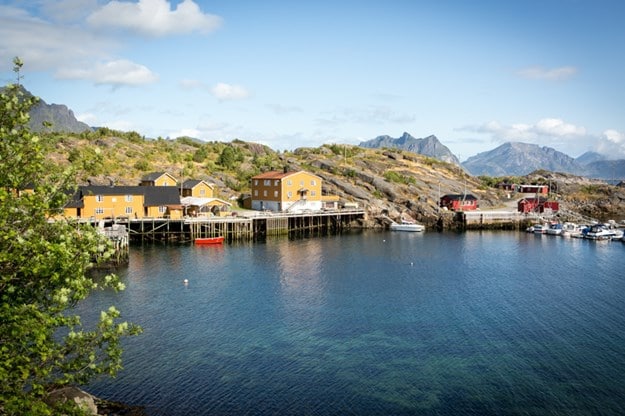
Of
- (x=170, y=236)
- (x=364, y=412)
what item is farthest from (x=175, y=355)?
(x=170, y=236)

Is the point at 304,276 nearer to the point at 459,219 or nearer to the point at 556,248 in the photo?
the point at 556,248

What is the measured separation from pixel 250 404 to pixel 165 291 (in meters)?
24.2

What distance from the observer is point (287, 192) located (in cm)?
9794

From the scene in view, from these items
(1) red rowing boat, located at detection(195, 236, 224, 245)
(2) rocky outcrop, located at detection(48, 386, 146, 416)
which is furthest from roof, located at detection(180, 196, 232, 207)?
(2) rocky outcrop, located at detection(48, 386, 146, 416)

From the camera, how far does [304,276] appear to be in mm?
56344

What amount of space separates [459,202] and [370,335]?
7768cm

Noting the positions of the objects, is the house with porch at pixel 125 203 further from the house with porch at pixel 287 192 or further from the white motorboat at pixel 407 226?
the white motorboat at pixel 407 226

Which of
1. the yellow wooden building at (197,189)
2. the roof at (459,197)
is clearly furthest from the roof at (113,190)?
the roof at (459,197)

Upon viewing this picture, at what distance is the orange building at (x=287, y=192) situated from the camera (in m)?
97.6

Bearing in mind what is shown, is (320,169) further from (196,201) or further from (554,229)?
(554,229)

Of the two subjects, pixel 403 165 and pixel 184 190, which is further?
pixel 403 165

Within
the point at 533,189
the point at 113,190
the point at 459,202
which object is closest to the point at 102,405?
the point at 113,190

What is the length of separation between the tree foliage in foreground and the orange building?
3169 inches

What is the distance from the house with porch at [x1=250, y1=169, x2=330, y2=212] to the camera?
97562 mm
